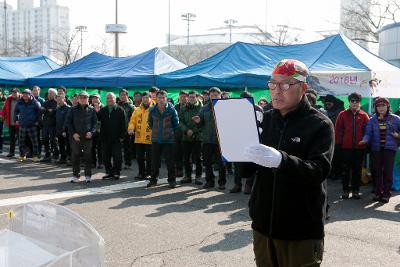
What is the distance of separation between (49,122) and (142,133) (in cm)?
383

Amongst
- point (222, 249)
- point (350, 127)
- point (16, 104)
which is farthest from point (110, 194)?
point (16, 104)

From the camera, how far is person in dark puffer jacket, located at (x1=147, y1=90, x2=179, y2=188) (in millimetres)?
9609

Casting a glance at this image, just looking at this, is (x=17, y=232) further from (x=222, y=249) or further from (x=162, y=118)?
(x=162, y=118)

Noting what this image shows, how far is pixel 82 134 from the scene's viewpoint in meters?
9.98

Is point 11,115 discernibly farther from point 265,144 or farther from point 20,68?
point 265,144

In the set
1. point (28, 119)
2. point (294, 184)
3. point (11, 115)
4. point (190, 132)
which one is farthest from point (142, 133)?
point (294, 184)

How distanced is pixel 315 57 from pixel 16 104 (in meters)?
8.20

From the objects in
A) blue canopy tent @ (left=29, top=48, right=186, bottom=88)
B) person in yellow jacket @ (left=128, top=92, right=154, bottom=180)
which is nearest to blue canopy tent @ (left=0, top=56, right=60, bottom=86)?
blue canopy tent @ (left=29, top=48, right=186, bottom=88)

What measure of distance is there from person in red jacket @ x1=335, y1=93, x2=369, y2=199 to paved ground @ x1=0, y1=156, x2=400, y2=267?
371mm

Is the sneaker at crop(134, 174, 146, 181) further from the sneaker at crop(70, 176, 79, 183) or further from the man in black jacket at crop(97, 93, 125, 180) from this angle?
the sneaker at crop(70, 176, 79, 183)

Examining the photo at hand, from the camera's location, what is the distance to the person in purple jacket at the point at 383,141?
8438 mm

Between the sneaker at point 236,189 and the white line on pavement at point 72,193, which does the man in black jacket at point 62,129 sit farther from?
the sneaker at point 236,189

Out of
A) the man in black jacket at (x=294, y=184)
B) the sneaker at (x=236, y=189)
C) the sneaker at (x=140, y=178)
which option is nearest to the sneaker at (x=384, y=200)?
the sneaker at (x=236, y=189)

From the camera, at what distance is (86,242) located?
2.17 m
